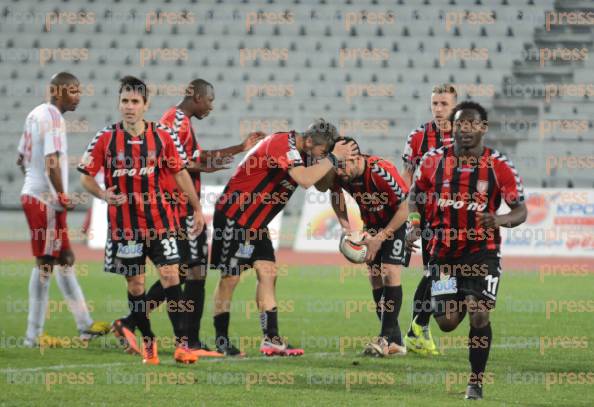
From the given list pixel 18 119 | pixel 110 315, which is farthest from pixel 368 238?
pixel 18 119

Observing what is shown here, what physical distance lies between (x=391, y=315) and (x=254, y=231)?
1.30 m

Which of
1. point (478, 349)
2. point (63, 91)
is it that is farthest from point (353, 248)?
point (63, 91)

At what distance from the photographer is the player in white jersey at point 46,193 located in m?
8.90

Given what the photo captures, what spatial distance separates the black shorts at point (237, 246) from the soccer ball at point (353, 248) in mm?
690

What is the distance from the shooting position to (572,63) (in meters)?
26.0

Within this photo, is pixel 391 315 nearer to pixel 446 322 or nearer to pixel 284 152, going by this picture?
pixel 284 152

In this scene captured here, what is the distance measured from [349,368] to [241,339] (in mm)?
1996

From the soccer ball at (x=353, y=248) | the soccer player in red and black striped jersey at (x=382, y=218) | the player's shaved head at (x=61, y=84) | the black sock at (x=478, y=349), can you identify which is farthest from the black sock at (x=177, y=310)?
the black sock at (x=478, y=349)

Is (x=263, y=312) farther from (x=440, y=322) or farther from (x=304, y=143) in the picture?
(x=440, y=322)

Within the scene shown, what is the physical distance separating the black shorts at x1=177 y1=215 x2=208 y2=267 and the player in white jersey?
39.4 inches

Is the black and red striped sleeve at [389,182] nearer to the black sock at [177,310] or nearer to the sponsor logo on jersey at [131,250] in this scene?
the black sock at [177,310]

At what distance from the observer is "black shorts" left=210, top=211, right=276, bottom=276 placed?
877cm

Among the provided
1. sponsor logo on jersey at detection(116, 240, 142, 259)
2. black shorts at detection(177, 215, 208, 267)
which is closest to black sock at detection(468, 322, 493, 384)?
sponsor logo on jersey at detection(116, 240, 142, 259)

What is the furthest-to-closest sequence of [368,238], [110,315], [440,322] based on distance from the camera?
1. [110,315]
2. [368,238]
3. [440,322]
